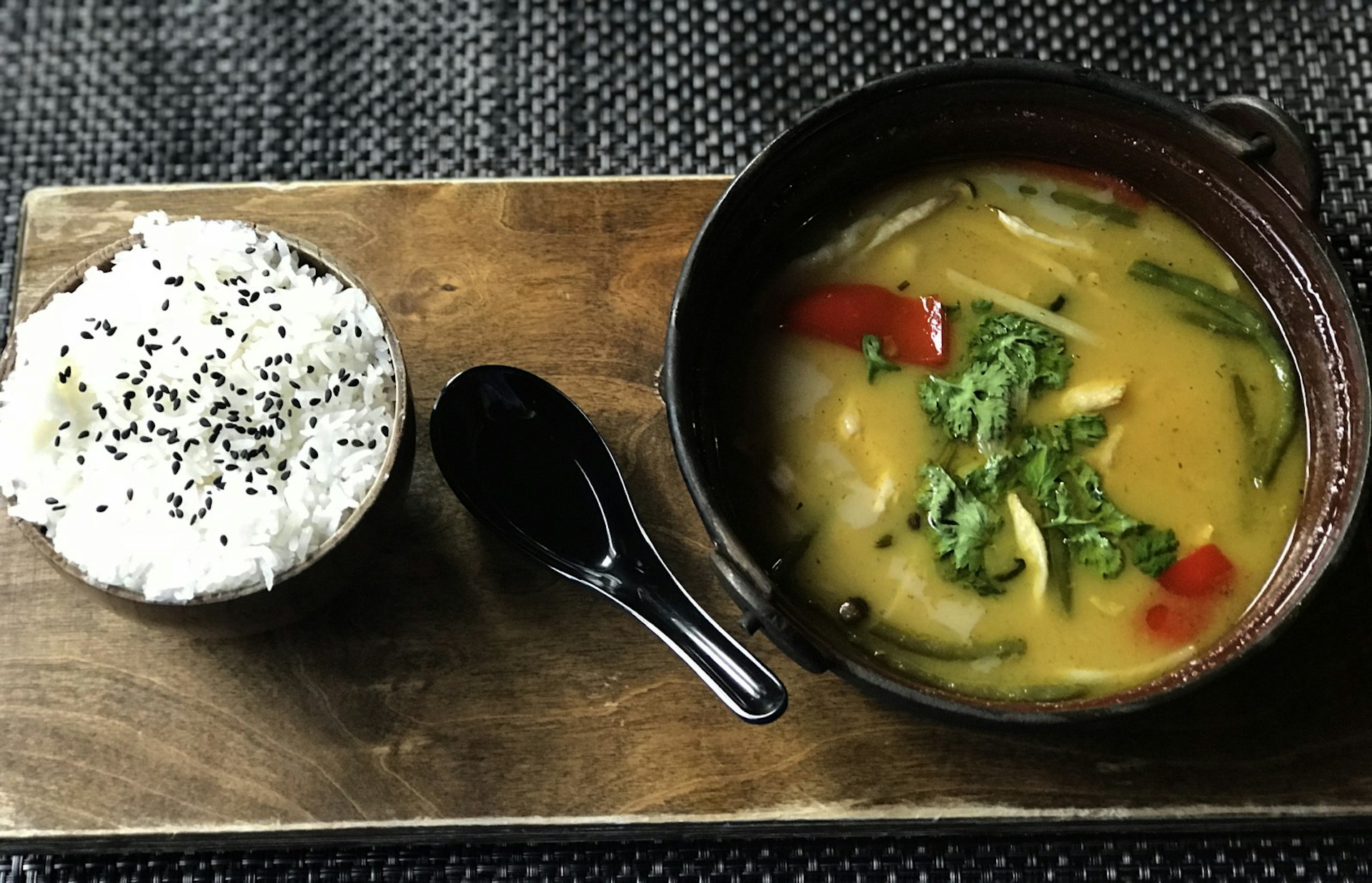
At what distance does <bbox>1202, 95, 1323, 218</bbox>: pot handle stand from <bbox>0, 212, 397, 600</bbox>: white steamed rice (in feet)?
4.19

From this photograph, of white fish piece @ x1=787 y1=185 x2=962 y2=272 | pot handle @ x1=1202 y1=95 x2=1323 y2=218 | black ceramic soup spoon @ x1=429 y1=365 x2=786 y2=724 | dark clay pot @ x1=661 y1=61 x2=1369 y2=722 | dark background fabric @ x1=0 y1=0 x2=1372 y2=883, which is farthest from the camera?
dark background fabric @ x1=0 y1=0 x2=1372 y2=883

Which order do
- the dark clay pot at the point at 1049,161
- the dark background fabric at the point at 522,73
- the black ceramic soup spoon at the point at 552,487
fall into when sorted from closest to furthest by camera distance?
the dark clay pot at the point at 1049,161, the black ceramic soup spoon at the point at 552,487, the dark background fabric at the point at 522,73

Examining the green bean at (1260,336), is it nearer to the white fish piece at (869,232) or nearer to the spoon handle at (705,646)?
the white fish piece at (869,232)

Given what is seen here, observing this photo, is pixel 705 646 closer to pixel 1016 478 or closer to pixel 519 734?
pixel 519 734

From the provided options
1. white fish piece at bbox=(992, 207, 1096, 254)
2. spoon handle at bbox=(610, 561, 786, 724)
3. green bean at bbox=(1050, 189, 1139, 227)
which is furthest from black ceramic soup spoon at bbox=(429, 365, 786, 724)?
green bean at bbox=(1050, 189, 1139, 227)

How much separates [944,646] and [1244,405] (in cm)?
61

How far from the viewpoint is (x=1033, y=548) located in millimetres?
1921

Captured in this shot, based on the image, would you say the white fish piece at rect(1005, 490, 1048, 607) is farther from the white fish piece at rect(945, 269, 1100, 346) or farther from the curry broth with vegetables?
the white fish piece at rect(945, 269, 1100, 346)

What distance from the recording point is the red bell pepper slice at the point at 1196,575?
1.92m

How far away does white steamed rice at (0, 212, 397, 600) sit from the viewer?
176cm

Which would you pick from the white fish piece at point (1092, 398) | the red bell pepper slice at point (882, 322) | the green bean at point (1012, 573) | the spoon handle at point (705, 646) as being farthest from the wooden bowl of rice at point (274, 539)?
the white fish piece at point (1092, 398)

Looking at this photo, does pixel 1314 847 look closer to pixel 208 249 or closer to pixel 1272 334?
pixel 1272 334

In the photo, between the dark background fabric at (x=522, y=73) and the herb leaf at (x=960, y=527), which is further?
the dark background fabric at (x=522, y=73)

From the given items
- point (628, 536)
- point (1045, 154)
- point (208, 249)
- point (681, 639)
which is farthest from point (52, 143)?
point (1045, 154)
